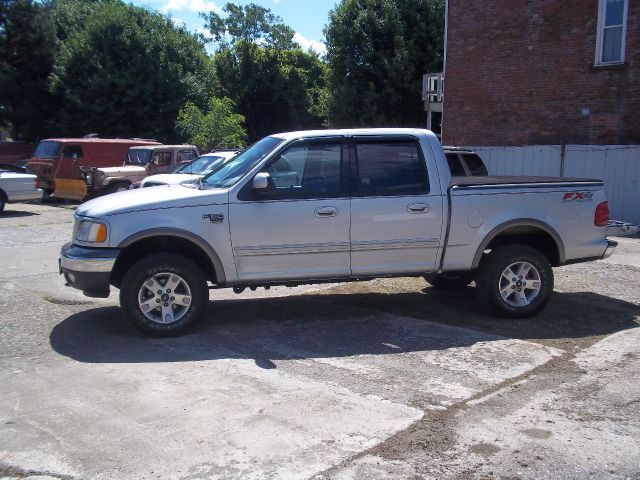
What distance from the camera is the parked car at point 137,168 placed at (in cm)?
1909

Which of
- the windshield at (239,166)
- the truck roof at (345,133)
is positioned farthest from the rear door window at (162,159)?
the truck roof at (345,133)

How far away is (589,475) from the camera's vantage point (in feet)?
13.2

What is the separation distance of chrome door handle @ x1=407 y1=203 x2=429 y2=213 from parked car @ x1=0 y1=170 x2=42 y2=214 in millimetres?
14702

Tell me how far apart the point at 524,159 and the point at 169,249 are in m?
12.4

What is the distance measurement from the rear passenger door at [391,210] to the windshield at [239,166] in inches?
35.1

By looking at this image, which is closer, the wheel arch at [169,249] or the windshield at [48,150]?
the wheel arch at [169,249]

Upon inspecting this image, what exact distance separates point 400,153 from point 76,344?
147 inches

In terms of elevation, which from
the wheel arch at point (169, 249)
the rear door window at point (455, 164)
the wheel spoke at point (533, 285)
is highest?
the rear door window at point (455, 164)

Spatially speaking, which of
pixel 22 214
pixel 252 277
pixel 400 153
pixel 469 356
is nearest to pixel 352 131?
pixel 400 153

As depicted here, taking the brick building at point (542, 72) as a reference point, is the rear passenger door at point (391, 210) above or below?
below

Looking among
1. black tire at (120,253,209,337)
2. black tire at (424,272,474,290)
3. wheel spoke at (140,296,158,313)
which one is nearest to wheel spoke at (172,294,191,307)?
black tire at (120,253,209,337)

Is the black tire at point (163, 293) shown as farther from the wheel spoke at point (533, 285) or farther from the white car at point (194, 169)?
the white car at point (194, 169)

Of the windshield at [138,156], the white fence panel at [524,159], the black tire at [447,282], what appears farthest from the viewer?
the windshield at [138,156]

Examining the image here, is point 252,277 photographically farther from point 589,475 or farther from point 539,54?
point 539,54
